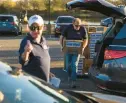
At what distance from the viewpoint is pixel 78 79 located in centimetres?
1146

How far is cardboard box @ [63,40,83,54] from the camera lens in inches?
405

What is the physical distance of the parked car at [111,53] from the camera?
734 cm

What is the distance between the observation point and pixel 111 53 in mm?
7520

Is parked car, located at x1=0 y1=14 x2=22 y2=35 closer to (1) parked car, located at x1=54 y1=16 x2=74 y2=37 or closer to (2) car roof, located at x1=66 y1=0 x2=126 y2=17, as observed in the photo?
(1) parked car, located at x1=54 y1=16 x2=74 y2=37

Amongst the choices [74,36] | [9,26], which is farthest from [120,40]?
[9,26]

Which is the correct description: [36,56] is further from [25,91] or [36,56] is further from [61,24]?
[61,24]

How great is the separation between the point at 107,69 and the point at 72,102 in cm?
345

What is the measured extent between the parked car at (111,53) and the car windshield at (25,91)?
3007 mm

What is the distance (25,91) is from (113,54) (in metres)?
3.65

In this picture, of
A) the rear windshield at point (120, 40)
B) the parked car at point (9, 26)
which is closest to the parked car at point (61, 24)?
the parked car at point (9, 26)

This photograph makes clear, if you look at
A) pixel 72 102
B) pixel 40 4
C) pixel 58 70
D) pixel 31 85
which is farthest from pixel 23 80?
pixel 40 4

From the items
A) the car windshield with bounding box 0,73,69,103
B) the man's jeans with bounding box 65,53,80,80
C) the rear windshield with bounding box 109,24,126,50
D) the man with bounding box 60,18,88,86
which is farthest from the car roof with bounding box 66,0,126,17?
the car windshield with bounding box 0,73,69,103

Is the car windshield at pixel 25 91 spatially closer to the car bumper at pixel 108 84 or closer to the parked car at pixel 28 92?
the parked car at pixel 28 92

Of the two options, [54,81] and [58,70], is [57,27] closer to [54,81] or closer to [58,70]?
[58,70]
